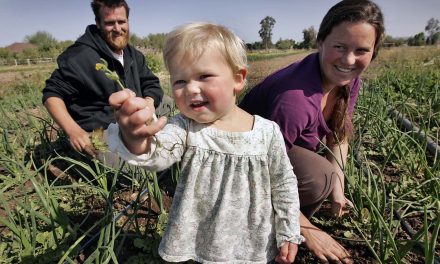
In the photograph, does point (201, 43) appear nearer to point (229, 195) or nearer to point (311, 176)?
point (229, 195)

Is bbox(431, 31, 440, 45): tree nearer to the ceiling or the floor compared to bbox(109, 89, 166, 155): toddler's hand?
nearer to the floor

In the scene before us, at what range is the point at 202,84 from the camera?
932 millimetres

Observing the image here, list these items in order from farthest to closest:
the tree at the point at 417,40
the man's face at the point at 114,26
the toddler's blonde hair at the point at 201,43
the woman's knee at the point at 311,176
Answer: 1. the tree at the point at 417,40
2. the man's face at the point at 114,26
3. the woman's knee at the point at 311,176
4. the toddler's blonde hair at the point at 201,43

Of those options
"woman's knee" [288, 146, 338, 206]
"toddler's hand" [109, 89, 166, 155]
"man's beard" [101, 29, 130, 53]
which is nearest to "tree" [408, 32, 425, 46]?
"man's beard" [101, 29, 130, 53]

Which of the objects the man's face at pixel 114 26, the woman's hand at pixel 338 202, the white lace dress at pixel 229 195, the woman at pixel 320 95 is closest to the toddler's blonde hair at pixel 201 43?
the white lace dress at pixel 229 195

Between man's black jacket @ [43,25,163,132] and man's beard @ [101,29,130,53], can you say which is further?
man's beard @ [101,29,130,53]

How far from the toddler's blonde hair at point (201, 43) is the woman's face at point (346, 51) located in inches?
26.5

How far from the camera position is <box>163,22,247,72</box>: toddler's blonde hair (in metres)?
0.92

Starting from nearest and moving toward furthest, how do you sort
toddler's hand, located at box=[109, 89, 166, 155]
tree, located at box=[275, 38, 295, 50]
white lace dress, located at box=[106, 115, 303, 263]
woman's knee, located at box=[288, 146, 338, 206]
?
toddler's hand, located at box=[109, 89, 166, 155], white lace dress, located at box=[106, 115, 303, 263], woman's knee, located at box=[288, 146, 338, 206], tree, located at box=[275, 38, 295, 50]

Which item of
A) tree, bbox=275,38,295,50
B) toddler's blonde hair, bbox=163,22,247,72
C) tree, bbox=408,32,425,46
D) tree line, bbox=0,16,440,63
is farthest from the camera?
tree, bbox=275,38,295,50

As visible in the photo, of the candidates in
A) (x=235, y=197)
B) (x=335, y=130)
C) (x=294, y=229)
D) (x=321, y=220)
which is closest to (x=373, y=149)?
(x=335, y=130)

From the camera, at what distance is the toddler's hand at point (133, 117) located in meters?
0.71

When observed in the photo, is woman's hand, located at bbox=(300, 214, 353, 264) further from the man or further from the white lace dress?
the man

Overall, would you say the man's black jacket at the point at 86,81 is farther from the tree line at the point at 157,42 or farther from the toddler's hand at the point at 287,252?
the tree line at the point at 157,42
